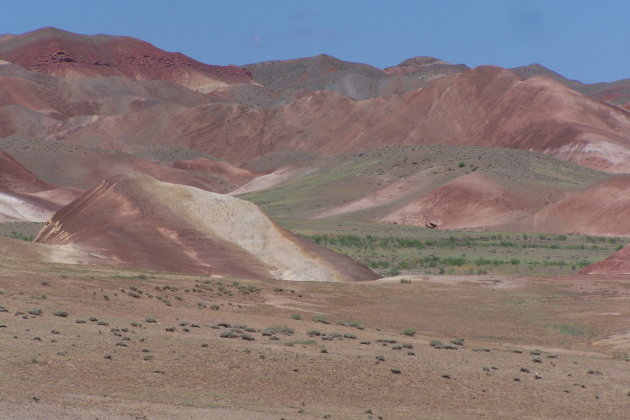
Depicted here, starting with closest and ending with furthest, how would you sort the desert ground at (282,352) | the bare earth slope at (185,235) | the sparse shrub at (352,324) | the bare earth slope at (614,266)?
the desert ground at (282,352)
the sparse shrub at (352,324)
the bare earth slope at (185,235)
the bare earth slope at (614,266)

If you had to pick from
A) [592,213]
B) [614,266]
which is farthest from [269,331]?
[592,213]

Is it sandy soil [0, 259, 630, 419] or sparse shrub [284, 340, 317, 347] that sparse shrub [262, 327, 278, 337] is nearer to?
sandy soil [0, 259, 630, 419]

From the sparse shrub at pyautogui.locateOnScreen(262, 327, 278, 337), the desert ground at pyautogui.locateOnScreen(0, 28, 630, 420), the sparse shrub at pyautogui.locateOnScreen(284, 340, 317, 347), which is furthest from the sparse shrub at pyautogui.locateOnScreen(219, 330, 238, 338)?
the sparse shrub at pyautogui.locateOnScreen(284, 340, 317, 347)

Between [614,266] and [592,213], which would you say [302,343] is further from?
[592,213]

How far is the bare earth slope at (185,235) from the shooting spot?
45094 mm

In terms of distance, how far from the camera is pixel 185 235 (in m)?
46.9

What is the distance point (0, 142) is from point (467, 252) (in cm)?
8046

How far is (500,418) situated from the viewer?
60.9ft

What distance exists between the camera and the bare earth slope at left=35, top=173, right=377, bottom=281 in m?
45.1

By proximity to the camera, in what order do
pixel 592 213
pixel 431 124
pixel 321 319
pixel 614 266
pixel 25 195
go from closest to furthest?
pixel 321 319 → pixel 614 266 → pixel 592 213 → pixel 25 195 → pixel 431 124

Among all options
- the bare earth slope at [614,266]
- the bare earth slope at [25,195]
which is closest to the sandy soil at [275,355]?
the bare earth slope at [614,266]

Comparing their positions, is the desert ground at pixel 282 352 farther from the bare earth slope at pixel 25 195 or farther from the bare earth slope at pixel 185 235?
the bare earth slope at pixel 25 195

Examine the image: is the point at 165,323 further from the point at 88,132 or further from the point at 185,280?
the point at 88,132

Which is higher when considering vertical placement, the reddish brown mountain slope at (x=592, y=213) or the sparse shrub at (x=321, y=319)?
the reddish brown mountain slope at (x=592, y=213)
